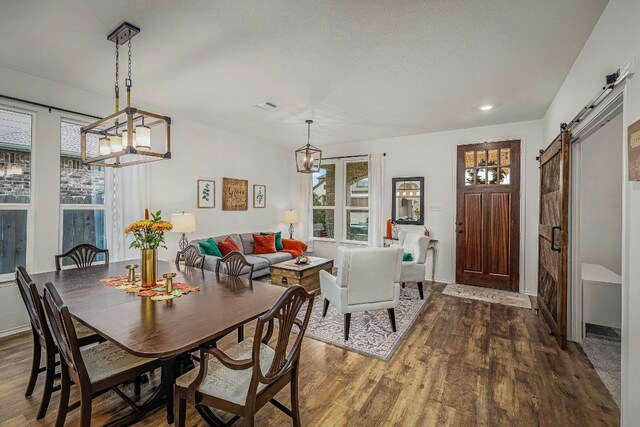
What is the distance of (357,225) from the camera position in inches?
258

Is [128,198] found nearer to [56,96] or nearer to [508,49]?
[56,96]

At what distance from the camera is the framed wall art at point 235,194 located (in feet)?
18.2

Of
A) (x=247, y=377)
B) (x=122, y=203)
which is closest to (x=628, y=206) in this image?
(x=247, y=377)

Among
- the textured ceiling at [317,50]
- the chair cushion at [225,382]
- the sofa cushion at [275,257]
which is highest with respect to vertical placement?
the textured ceiling at [317,50]

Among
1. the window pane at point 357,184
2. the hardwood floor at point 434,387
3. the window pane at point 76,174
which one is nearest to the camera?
the hardwood floor at point 434,387

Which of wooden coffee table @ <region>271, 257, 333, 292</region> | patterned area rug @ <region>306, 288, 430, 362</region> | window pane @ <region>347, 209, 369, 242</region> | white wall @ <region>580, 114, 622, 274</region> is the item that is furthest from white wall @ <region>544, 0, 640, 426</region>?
window pane @ <region>347, 209, 369, 242</region>

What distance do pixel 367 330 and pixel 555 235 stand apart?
2162mm

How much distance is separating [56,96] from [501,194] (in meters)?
6.24

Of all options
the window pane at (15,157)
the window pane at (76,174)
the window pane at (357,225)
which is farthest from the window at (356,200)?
the window pane at (15,157)

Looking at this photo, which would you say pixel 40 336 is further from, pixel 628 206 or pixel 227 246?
pixel 628 206

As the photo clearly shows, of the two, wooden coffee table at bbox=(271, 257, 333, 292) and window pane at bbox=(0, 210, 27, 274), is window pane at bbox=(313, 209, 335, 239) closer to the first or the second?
wooden coffee table at bbox=(271, 257, 333, 292)

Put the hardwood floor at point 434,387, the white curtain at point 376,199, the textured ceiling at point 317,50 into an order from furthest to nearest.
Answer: the white curtain at point 376,199 → the textured ceiling at point 317,50 → the hardwood floor at point 434,387

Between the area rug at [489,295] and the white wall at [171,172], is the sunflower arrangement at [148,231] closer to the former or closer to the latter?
the white wall at [171,172]

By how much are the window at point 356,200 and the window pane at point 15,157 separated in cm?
503
